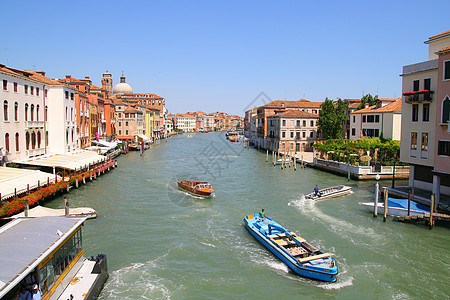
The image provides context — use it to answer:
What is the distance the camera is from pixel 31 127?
26750 mm

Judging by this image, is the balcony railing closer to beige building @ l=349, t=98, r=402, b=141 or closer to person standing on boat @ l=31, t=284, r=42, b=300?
person standing on boat @ l=31, t=284, r=42, b=300

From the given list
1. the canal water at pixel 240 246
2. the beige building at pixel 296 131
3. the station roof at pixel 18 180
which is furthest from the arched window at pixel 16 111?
the beige building at pixel 296 131

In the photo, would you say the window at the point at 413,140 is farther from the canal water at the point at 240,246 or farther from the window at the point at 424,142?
the canal water at the point at 240,246

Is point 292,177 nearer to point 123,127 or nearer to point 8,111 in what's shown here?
point 8,111

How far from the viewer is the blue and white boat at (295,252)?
1129 centimetres

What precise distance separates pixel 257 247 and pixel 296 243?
1.75 m

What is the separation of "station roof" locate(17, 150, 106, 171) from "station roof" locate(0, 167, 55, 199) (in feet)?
8.88

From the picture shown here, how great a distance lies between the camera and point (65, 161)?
25953 mm

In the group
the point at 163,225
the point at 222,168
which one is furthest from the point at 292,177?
the point at 163,225

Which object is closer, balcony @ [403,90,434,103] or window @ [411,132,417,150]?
balcony @ [403,90,434,103]

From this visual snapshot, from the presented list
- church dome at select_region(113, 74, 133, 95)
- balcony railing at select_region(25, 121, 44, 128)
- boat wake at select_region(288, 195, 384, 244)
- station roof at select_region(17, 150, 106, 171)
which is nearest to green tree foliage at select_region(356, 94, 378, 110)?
boat wake at select_region(288, 195, 384, 244)

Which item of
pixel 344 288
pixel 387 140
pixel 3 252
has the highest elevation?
pixel 387 140

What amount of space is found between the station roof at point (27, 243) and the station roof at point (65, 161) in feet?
49.5

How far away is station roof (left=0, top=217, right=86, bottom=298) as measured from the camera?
7.15 m
